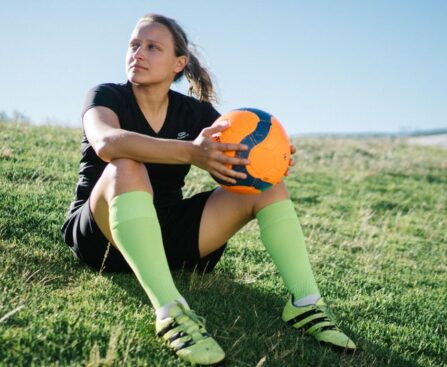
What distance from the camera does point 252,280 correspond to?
4.31 metres

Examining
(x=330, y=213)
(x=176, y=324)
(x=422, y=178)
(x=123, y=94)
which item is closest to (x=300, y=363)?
(x=176, y=324)

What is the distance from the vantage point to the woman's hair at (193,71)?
3.94 metres

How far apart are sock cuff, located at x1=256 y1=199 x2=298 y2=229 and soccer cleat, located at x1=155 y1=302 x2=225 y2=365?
0.90m

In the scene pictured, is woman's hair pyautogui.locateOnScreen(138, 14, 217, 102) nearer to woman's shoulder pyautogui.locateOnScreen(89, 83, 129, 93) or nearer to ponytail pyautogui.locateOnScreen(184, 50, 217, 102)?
ponytail pyautogui.locateOnScreen(184, 50, 217, 102)

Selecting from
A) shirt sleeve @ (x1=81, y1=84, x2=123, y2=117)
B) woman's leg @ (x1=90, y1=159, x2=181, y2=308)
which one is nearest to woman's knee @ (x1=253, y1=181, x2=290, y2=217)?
woman's leg @ (x1=90, y1=159, x2=181, y2=308)

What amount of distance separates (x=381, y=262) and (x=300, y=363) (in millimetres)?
3424

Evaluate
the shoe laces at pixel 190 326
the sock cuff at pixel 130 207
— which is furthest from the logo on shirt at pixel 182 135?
the shoe laces at pixel 190 326

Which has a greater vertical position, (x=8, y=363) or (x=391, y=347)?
(x=8, y=363)

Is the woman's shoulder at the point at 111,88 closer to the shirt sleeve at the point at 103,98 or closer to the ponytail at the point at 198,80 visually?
the shirt sleeve at the point at 103,98

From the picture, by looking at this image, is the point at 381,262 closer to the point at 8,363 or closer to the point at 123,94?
the point at 123,94

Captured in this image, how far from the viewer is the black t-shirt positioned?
12.0 feet

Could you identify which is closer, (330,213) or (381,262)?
(381,262)

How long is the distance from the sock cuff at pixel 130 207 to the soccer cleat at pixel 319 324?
1.20m

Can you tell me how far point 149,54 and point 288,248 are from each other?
1.73 meters
